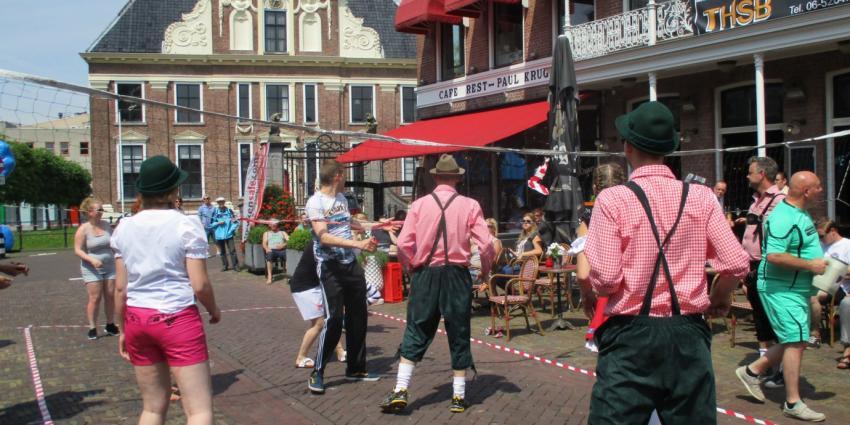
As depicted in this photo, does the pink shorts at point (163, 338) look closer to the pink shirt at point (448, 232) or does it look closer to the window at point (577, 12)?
the pink shirt at point (448, 232)

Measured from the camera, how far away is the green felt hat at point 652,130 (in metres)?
3.13

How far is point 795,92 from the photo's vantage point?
40.5 ft

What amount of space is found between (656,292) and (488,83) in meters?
16.0

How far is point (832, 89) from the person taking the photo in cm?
1206

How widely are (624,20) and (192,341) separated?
1220 centimetres

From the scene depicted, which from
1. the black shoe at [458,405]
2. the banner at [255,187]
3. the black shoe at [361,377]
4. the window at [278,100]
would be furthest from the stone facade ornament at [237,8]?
the black shoe at [458,405]

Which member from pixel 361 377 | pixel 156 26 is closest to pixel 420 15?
pixel 361 377

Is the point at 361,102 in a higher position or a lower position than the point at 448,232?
higher

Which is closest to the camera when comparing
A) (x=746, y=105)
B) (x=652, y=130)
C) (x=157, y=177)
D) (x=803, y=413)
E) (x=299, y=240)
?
(x=652, y=130)

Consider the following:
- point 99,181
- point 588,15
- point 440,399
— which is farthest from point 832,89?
point 99,181

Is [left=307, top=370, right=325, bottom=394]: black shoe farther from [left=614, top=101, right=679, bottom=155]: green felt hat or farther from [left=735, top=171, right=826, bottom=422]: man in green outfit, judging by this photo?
[left=614, top=101, right=679, bottom=155]: green felt hat

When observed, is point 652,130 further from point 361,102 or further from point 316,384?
point 361,102

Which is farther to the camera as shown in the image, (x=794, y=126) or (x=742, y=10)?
(x=794, y=126)

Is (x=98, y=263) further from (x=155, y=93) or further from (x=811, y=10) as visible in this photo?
(x=155, y=93)
